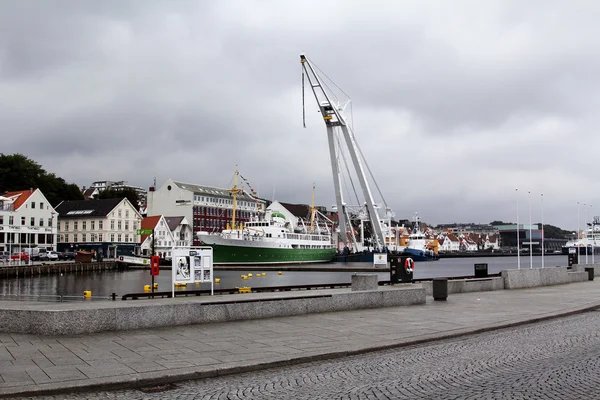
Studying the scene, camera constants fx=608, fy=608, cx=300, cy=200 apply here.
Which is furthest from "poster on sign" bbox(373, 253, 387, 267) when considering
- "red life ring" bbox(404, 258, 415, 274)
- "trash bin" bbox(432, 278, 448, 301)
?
"trash bin" bbox(432, 278, 448, 301)

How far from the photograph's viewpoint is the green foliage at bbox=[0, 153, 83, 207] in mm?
117812

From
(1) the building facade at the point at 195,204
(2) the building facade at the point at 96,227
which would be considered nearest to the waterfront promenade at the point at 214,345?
(2) the building facade at the point at 96,227

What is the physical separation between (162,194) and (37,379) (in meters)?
141

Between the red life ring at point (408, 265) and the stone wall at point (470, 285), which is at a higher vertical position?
the red life ring at point (408, 265)

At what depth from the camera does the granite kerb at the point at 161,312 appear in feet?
41.8

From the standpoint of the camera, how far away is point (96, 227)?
389 ft

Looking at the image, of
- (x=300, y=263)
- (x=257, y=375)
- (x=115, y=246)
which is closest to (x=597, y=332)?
(x=257, y=375)

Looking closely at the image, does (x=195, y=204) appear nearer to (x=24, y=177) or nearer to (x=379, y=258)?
(x=24, y=177)

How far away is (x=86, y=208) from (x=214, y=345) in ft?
379

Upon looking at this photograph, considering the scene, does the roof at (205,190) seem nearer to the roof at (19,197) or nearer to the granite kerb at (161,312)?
the roof at (19,197)

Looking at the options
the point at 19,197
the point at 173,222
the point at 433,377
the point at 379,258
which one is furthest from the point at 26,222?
the point at 433,377

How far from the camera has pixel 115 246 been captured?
391ft

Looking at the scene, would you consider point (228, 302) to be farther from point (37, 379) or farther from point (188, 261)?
point (37, 379)

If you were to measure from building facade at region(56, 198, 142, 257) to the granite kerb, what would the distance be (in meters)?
107
